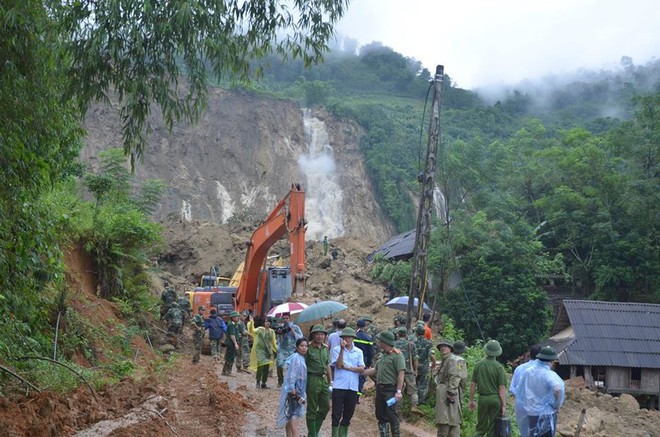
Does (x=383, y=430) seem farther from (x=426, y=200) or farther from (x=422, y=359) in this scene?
(x=426, y=200)

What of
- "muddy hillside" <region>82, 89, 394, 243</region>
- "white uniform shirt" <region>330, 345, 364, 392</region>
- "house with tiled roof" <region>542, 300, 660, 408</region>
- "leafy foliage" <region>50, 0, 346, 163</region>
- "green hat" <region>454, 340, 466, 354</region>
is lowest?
"house with tiled roof" <region>542, 300, 660, 408</region>

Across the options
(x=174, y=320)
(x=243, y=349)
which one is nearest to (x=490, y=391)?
(x=243, y=349)

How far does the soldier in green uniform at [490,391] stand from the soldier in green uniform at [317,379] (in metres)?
1.79

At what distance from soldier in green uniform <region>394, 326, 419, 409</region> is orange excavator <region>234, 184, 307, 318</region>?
686 cm

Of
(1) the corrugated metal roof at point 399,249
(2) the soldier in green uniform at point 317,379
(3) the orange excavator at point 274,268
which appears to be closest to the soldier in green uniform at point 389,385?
(2) the soldier in green uniform at point 317,379

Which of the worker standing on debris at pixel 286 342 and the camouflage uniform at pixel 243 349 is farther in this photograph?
the camouflage uniform at pixel 243 349

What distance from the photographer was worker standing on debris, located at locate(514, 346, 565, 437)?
852 cm

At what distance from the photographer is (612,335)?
27.6 metres

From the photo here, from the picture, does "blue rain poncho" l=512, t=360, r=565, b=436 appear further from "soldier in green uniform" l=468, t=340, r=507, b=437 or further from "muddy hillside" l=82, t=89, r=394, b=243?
"muddy hillside" l=82, t=89, r=394, b=243

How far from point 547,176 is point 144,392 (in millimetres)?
37555

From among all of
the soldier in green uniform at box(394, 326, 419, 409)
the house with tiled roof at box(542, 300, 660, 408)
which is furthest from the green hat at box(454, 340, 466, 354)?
the house with tiled roof at box(542, 300, 660, 408)

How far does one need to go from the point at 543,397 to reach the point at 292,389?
287 cm

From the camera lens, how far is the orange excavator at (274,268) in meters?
20.1

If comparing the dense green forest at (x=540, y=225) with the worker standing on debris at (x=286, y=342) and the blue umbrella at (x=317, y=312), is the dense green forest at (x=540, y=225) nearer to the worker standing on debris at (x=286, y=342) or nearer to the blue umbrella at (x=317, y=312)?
the blue umbrella at (x=317, y=312)
